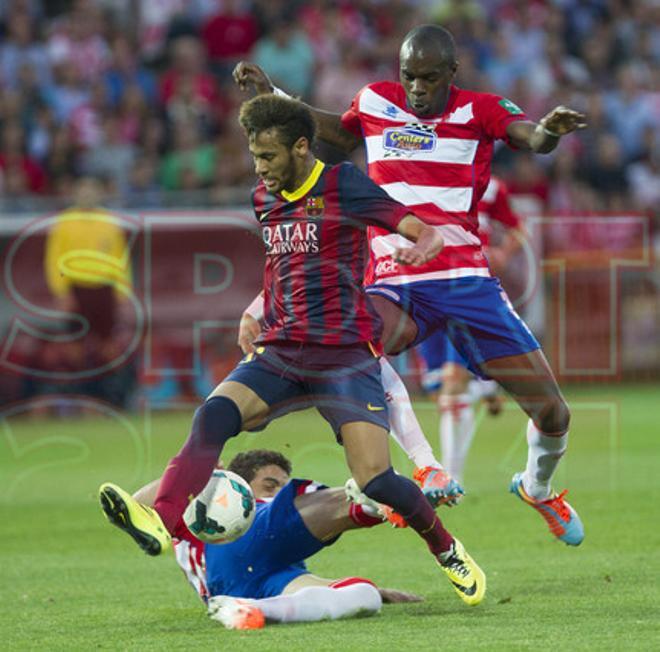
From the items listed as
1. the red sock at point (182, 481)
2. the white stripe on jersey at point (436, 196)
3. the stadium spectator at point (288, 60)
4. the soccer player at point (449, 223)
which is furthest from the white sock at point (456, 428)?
the stadium spectator at point (288, 60)

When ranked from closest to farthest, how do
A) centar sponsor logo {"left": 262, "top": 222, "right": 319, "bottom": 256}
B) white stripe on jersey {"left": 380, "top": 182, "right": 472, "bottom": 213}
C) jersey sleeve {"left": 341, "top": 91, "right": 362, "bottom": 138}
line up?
centar sponsor logo {"left": 262, "top": 222, "right": 319, "bottom": 256}, white stripe on jersey {"left": 380, "top": 182, "right": 472, "bottom": 213}, jersey sleeve {"left": 341, "top": 91, "right": 362, "bottom": 138}

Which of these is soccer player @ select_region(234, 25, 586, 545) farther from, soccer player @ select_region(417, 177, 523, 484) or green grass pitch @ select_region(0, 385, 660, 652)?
soccer player @ select_region(417, 177, 523, 484)

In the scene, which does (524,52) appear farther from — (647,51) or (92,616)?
(92,616)

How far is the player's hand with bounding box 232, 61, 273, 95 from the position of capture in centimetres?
779

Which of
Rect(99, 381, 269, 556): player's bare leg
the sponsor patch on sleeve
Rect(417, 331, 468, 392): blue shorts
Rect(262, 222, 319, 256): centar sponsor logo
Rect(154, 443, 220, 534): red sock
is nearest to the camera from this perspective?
Rect(99, 381, 269, 556): player's bare leg

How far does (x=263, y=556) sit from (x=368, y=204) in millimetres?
1503

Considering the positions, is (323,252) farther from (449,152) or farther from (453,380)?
(453,380)

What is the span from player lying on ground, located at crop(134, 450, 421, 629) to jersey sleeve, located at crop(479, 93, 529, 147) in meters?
2.03

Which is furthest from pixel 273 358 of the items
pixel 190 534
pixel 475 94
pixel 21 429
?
pixel 21 429

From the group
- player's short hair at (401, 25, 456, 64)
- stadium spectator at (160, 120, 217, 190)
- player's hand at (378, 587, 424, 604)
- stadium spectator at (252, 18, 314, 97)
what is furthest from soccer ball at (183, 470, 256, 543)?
stadium spectator at (252, 18, 314, 97)

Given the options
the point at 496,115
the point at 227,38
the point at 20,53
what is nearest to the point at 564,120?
the point at 496,115

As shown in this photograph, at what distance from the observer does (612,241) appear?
55.4 feet

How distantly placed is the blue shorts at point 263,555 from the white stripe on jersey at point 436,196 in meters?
1.88

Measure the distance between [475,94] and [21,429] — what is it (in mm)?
7673
